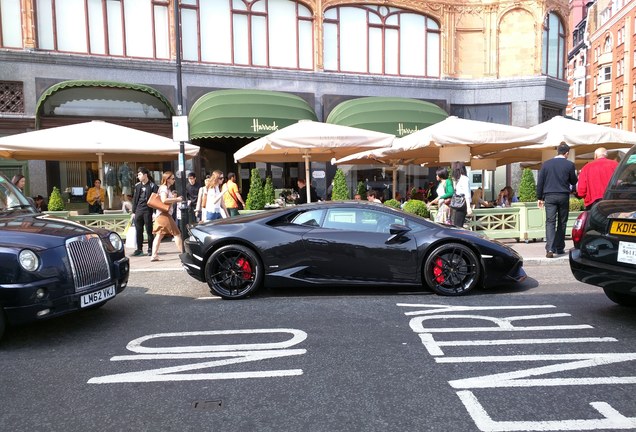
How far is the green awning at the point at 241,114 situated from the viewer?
15.9 meters

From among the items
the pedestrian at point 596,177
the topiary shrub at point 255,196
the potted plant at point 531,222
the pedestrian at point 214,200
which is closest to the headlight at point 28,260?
the pedestrian at point 214,200

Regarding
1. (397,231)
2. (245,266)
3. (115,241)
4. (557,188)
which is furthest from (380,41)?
(115,241)

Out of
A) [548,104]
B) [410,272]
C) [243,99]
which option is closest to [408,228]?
[410,272]

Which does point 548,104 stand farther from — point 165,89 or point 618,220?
point 618,220

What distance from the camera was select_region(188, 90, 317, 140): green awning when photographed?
52.1ft

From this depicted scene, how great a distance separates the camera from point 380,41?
19.5 m

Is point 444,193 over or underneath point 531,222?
over

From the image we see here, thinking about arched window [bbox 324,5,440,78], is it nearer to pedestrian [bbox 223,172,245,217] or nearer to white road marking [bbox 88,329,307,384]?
pedestrian [bbox 223,172,245,217]

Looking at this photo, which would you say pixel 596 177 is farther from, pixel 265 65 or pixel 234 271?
pixel 265 65

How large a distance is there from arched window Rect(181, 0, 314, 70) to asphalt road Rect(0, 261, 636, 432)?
13.7 metres

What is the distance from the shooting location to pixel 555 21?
21.4m

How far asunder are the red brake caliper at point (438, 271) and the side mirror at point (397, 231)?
21.2 inches

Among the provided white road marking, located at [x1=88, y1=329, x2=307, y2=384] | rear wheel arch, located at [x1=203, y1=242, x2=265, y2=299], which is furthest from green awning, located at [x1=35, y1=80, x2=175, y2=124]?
white road marking, located at [x1=88, y1=329, x2=307, y2=384]

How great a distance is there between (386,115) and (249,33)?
5898 mm
